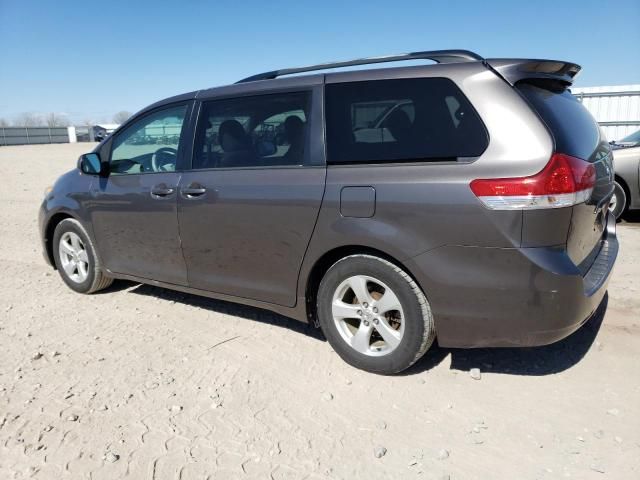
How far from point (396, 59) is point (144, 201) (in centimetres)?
222

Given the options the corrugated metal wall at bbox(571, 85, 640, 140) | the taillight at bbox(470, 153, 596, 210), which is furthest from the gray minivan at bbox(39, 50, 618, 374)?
the corrugated metal wall at bbox(571, 85, 640, 140)

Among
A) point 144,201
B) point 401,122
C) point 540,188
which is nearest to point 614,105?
point 401,122

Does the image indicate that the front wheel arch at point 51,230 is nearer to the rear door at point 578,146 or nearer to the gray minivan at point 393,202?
the gray minivan at point 393,202

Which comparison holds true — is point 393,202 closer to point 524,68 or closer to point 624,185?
point 524,68

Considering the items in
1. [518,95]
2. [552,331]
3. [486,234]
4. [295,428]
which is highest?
[518,95]

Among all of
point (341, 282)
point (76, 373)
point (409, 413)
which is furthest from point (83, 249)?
point (409, 413)

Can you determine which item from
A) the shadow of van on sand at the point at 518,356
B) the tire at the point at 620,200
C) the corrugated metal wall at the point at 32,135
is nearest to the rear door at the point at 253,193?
the shadow of van on sand at the point at 518,356

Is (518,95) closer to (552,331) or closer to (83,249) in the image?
(552,331)

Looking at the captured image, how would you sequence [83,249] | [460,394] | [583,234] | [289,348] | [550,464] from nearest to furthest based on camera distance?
1. [550,464]
2. [583,234]
3. [460,394]
4. [289,348]
5. [83,249]

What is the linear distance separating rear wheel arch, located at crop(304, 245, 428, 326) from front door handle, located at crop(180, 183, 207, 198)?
1.04 m

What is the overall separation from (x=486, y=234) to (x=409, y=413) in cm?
107

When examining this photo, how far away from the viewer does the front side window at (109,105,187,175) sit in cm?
409

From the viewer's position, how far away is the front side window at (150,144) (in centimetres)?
409

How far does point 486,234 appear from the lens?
270cm
